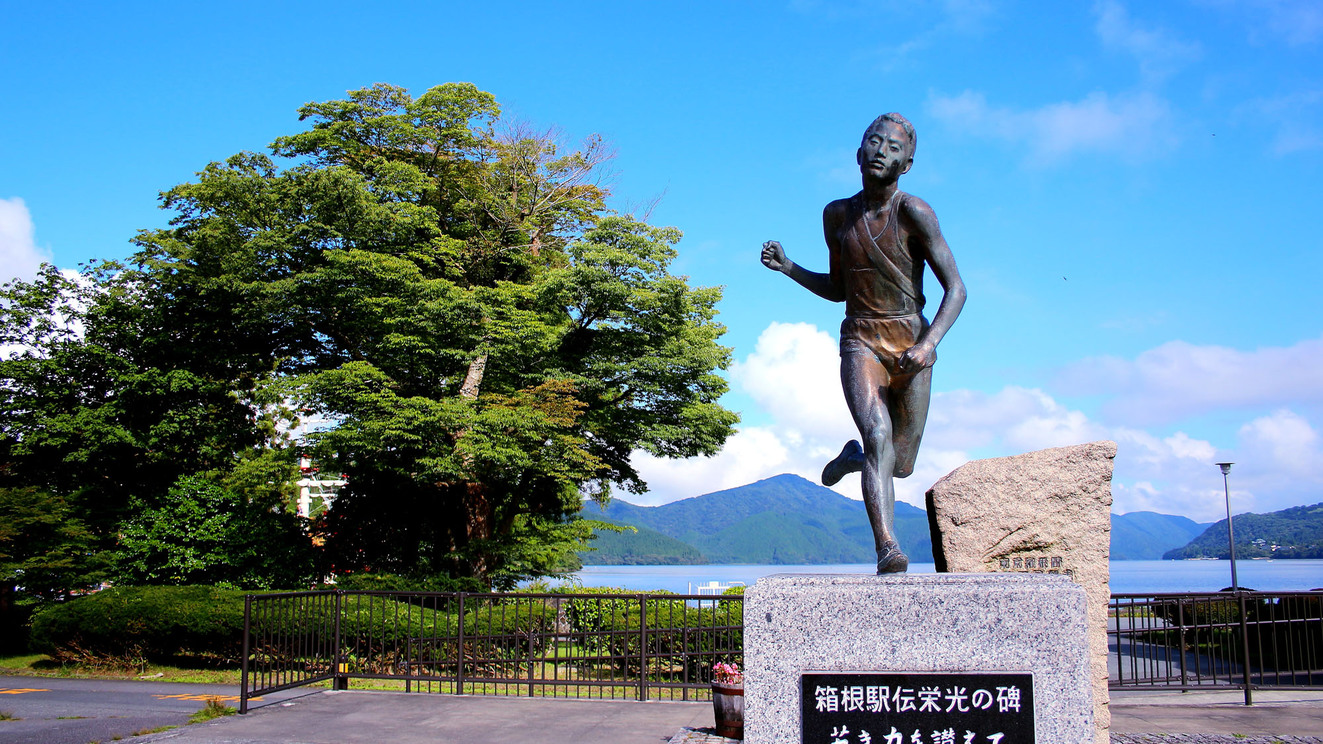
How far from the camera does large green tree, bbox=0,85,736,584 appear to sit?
59.5 ft

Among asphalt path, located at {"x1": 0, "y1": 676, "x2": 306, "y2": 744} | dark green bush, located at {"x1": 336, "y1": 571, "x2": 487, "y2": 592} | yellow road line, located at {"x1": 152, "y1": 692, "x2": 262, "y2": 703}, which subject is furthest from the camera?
dark green bush, located at {"x1": 336, "y1": 571, "x2": 487, "y2": 592}

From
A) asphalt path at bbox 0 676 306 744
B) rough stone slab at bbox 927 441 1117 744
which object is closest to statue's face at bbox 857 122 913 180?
rough stone slab at bbox 927 441 1117 744

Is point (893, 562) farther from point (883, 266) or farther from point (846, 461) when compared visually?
point (883, 266)

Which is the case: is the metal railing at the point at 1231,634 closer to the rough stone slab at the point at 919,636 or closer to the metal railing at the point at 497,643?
the metal railing at the point at 497,643

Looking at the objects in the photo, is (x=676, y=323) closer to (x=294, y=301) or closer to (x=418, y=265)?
(x=418, y=265)

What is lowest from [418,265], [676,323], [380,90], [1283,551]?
[1283,551]

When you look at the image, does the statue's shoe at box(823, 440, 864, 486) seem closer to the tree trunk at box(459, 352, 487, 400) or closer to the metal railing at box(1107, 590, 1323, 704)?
the metal railing at box(1107, 590, 1323, 704)

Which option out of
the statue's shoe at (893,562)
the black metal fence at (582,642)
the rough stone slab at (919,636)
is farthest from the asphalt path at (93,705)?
the statue's shoe at (893,562)

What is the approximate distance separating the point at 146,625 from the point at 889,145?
45.8 feet

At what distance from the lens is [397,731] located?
780 centimetres

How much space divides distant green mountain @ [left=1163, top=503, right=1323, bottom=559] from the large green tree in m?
132

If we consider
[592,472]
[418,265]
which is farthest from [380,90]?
[592,472]

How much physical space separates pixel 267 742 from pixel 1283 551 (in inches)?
6426

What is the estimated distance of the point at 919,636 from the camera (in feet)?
11.8
